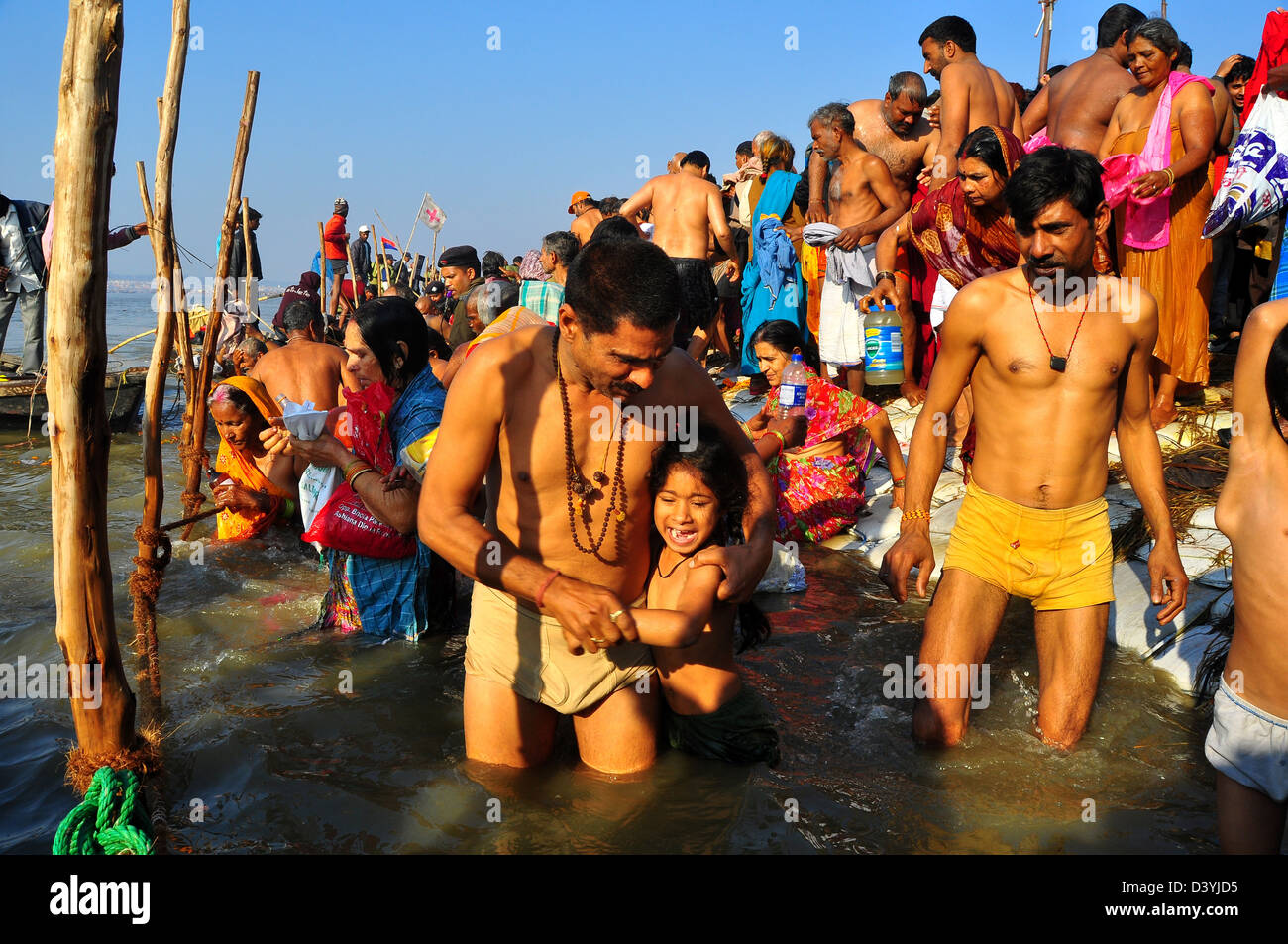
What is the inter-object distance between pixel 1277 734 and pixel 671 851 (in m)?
1.83

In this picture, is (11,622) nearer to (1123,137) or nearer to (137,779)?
(137,779)

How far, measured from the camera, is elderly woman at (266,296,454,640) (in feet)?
14.6

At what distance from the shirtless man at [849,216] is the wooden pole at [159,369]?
4.67 metres

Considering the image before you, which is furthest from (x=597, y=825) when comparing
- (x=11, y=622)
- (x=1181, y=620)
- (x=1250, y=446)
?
(x=11, y=622)

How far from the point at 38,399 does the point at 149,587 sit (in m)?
8.45

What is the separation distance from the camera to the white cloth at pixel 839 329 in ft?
26.6

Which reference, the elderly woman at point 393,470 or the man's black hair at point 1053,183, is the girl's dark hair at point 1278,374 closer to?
the man's black hair at point 1053,183

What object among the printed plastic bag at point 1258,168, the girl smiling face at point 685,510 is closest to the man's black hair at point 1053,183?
the girl smiling face at point 685,510

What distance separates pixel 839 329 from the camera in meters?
8.18

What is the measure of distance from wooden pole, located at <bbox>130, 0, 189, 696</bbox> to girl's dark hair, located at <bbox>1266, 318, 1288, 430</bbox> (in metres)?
4.07

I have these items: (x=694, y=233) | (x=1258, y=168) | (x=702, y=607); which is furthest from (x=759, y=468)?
(x=694, y=233)

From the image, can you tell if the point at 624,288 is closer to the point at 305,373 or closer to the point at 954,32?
the point at 305,373

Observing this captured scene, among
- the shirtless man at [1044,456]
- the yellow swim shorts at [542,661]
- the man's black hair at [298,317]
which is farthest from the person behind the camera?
the man's black hair at [298,317]

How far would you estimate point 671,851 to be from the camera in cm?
335
